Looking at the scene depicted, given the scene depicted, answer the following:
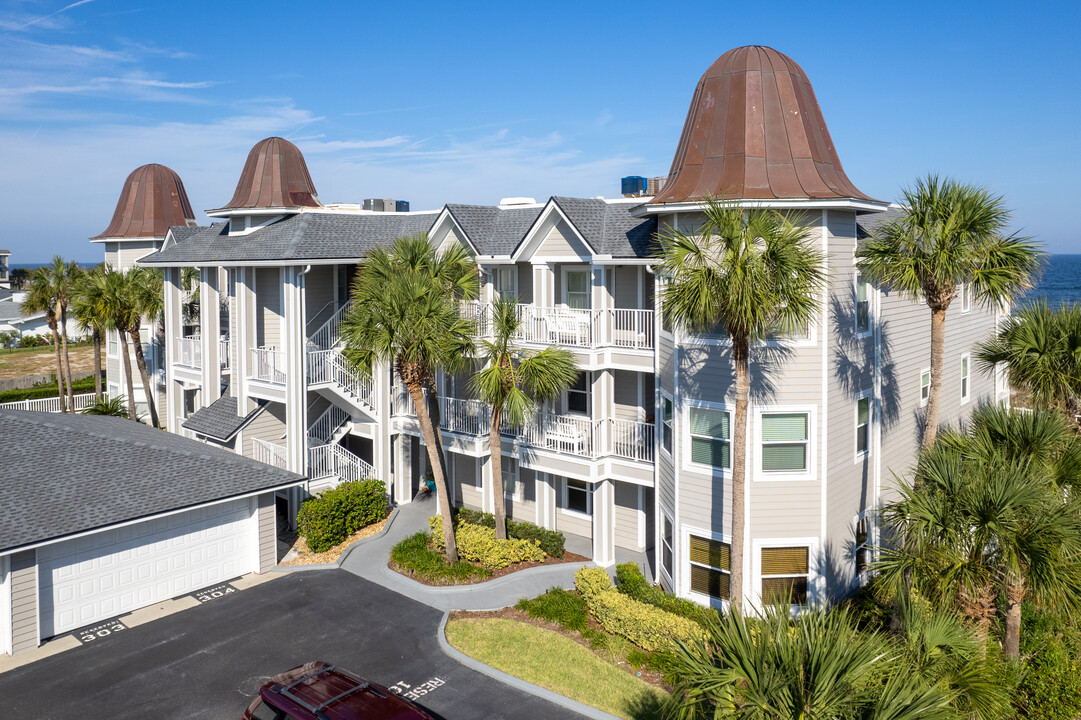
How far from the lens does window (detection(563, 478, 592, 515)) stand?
2312 centimetres

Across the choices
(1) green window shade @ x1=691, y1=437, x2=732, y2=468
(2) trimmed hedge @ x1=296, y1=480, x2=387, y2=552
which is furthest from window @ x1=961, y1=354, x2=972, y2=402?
(2) trimmed hedge @ x1=296, y1=480, x2=387, y2=552

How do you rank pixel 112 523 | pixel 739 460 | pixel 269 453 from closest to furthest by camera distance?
pixel 739 460 → pixel 112 523 → pixel 269 453

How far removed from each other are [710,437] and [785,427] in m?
1.63

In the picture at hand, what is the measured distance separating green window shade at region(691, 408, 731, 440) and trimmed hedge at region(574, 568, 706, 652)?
13.0 feet

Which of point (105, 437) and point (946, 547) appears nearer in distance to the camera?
point (946, 547)

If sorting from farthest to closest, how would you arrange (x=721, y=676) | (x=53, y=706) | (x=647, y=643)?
(x=647, y=643) → (x=53, y=706) → (x=721, y=676)

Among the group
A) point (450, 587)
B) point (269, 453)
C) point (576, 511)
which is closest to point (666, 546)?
point (576, 511)

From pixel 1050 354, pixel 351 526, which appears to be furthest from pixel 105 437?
pixel 1050 354

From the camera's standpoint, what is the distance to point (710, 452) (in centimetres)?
1744

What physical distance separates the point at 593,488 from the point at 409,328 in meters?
7.59

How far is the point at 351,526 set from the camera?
2273cm

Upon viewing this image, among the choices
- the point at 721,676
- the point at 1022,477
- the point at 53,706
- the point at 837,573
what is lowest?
the point at 53,706

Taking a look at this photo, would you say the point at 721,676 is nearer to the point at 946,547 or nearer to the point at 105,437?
the point at 946,547

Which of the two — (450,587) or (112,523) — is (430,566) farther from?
(112,523)
